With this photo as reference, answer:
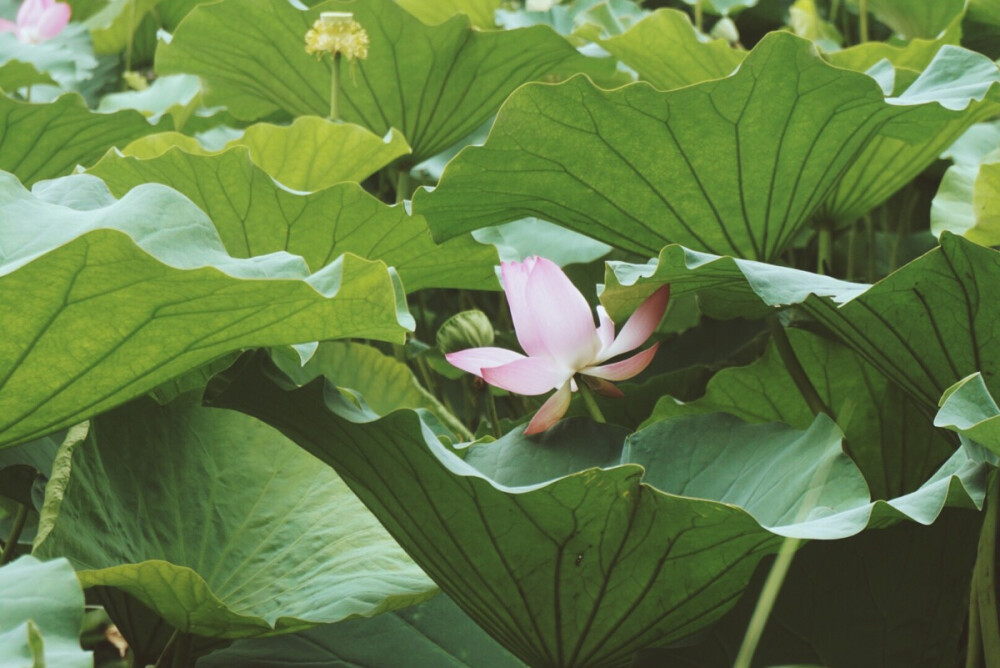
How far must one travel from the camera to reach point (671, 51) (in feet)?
Result: 4.45

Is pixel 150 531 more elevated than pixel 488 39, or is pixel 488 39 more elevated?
pixel 488 39

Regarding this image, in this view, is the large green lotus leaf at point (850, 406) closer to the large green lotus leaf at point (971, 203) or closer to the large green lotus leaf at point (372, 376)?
the large green lotus leaf at point (971, 203)

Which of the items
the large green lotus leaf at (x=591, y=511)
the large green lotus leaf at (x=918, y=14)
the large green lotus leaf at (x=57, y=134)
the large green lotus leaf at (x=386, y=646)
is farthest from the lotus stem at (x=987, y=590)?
the large green lotus leaf at (x=918, y=14)

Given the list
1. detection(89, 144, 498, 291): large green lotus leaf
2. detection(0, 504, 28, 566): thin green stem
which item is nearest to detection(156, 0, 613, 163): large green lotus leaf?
detection(89, 144, 498, 291): large green lotus leaf

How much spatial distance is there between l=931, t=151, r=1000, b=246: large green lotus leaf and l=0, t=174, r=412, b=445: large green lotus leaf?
1.90ft

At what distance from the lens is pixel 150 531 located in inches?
33.9

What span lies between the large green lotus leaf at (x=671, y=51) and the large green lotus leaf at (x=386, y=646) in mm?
730

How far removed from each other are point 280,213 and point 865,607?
60 centimetres

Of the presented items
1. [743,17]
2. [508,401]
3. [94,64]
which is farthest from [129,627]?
[743,17]

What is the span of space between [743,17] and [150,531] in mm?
1577

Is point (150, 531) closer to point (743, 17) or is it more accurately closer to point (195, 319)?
point (195, 319)

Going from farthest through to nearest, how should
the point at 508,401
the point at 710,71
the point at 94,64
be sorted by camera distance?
the point at 94,64 < the point at 508,401 < the point at 710,71

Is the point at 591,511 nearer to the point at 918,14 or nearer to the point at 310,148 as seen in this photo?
the point at 310,148

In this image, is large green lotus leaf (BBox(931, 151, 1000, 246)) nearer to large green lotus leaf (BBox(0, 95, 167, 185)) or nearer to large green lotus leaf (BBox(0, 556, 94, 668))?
large green lotus leaf (BBox(0, 556, 94, 668))
